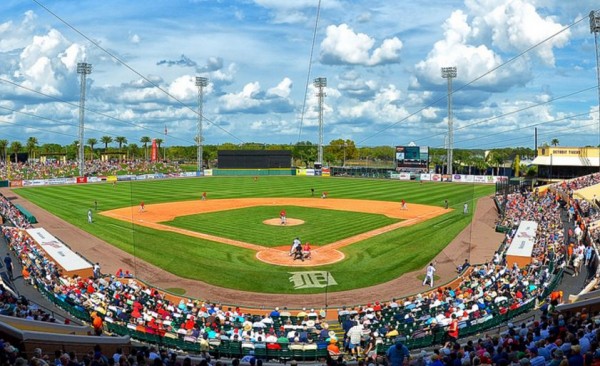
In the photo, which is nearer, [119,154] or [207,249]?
[207,249]

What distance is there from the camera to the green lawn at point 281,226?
32.2 meters

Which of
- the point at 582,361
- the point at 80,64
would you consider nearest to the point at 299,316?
the point at 582,361

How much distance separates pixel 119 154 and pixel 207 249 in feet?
411

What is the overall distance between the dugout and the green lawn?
5448 cm

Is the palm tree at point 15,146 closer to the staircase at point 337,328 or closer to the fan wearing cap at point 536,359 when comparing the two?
the staircase at point 337,328

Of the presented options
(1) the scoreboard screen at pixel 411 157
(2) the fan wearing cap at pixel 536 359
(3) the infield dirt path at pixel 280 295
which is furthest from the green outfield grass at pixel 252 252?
(1) the scoreboard screen at pixel 411 157

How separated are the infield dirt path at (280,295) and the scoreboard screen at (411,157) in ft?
152

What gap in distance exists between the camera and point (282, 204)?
1962 inches

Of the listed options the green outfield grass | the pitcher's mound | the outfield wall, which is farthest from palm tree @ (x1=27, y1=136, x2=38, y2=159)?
the pitcher's mound

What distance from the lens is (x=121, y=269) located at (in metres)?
24.3

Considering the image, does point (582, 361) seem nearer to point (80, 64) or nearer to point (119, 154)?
point (80, 64)

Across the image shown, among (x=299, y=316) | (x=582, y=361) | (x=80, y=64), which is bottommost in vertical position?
(x=299, y=316)

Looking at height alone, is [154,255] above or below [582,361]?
below

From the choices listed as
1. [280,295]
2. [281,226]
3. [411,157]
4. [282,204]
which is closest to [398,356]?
[280,295]
